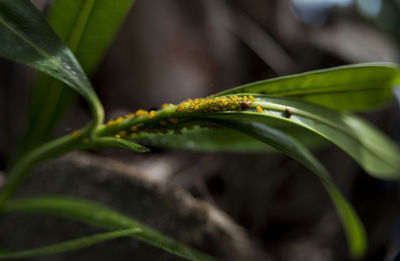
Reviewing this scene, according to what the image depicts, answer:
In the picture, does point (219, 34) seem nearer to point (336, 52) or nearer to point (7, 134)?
point (336, 52)

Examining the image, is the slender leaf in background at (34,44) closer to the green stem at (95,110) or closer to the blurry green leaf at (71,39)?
the green stem at (95,110)

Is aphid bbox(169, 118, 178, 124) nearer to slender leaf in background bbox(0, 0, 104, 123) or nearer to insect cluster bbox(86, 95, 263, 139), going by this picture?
insect cluster bbox(86, 95, 263, 139)

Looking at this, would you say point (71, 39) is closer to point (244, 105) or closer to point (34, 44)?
point (34, 44)

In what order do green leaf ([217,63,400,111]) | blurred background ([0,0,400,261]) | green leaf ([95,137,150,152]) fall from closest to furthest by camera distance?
green leaf ([95,137,150,152]) → green leaf ([217,63,400,111]) → blurred background ([0,0,400,261])

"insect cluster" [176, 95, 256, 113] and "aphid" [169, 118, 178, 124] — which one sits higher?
"insect cluster" [176, 95, 256, 113]

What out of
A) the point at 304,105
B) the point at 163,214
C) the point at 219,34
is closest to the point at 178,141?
the point at 163,214

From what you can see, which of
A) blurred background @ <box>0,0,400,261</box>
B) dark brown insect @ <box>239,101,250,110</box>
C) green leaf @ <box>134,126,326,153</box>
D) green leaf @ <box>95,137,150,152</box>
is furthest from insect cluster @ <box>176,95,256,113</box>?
blurred background @ <box>0,0,400,261</box>

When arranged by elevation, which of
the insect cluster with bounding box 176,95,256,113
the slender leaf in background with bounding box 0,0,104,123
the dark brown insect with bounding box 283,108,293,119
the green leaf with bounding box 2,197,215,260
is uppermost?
the dark brown insect with bounding box 283,108,293,119
